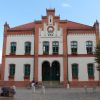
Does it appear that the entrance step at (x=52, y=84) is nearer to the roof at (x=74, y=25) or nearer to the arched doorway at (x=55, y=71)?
the arched doorway at (x=55, y=71)

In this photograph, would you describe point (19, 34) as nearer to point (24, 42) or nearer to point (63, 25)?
point (24, 42)

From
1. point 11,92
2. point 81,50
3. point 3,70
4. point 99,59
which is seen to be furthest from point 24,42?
point 11,92

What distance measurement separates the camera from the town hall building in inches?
1996

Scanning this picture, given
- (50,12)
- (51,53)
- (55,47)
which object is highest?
(50,12)

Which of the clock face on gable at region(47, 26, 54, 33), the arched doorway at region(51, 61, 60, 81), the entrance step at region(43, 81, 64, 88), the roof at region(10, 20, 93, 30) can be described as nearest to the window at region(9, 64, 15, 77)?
the entrance step at region(43, 81, 64, 88)

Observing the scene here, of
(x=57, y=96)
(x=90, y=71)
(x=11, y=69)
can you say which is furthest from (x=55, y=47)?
(x=57, y=96)

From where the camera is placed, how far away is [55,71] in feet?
171

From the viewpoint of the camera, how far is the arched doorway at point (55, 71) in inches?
2020

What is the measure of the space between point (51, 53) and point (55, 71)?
3517 millimetres

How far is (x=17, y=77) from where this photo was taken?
5119cm

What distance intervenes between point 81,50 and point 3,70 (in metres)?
14.9

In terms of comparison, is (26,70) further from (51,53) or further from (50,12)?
(50,12)

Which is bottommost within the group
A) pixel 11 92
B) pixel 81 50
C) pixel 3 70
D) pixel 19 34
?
pixel 11 92

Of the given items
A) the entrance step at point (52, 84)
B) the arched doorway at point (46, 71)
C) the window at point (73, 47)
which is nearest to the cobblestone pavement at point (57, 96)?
the entrance step at point (52, 84)
